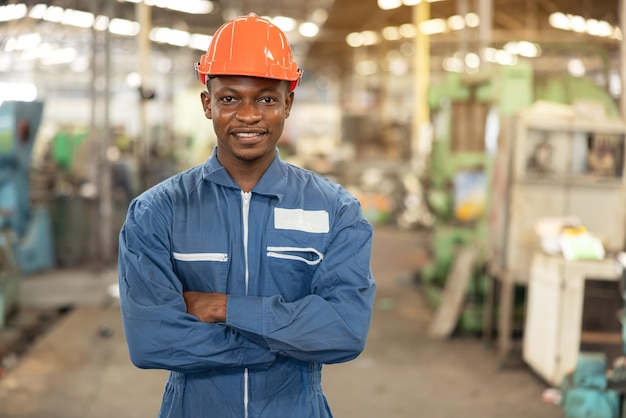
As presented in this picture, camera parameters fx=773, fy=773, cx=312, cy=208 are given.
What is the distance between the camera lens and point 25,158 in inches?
322

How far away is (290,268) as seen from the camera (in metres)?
2.03

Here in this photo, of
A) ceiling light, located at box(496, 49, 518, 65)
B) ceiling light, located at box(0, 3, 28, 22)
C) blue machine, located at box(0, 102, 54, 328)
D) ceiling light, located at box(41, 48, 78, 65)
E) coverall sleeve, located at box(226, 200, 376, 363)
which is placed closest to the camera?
coverall sleeve, located at box(226, 200, 376, 363)

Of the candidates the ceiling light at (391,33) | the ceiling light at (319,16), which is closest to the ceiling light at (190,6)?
the ceiling light at (319,16)

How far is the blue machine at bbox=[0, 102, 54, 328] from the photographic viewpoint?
760 cm

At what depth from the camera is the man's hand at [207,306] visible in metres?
1.95

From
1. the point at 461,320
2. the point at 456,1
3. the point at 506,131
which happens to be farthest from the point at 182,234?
the point at 456,1

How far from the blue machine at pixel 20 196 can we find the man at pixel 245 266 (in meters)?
5.34

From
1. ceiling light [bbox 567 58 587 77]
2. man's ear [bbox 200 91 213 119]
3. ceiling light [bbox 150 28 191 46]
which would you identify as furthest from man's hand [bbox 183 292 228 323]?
ceiling light [bbox 567 58 587 77]

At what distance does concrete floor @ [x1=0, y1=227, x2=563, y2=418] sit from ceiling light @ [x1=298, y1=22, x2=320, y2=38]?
1397 cm

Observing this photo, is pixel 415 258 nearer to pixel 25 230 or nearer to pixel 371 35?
pixel 25 230

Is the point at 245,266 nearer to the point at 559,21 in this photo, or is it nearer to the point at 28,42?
the point at 28,42

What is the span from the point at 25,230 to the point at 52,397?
4.15 m

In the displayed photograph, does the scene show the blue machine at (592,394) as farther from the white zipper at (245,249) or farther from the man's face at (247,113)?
the man's face at (247,113)

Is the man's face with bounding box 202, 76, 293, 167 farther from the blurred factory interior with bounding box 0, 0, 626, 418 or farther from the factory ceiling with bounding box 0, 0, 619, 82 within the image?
the factory ceiling with bounding box 0, 0, 619, 82
